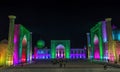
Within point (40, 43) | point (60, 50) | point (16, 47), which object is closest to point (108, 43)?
point (16, 47)

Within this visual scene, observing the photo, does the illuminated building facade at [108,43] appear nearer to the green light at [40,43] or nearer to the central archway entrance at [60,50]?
the central archway entrance at [60,50]

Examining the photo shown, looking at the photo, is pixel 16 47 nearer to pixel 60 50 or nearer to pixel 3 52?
pixel 3 52

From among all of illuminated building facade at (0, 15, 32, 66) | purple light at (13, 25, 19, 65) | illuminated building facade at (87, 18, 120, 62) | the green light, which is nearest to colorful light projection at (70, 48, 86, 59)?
the green light

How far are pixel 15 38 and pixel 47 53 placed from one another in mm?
45305

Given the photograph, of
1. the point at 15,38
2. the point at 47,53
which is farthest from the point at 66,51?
the point at 15,38

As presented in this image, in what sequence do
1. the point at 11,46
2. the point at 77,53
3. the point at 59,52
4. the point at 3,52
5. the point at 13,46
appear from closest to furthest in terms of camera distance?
the point at 11,46 < the point at 13,46 < the point at 3,52 < the point at 59,52 < the point at 77,53

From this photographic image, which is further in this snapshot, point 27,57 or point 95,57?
point 95,57

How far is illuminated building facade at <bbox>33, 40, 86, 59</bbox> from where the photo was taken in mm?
77562

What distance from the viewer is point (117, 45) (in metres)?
42.2

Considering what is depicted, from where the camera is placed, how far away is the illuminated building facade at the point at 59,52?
254 feet

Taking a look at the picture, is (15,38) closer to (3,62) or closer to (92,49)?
(3,62)

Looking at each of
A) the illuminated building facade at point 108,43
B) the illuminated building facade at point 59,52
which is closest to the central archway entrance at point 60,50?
the illuminated building facade at point 59,52

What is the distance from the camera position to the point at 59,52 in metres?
79.1

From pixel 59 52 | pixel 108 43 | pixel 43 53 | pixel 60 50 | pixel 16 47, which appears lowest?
pixel 43 53
